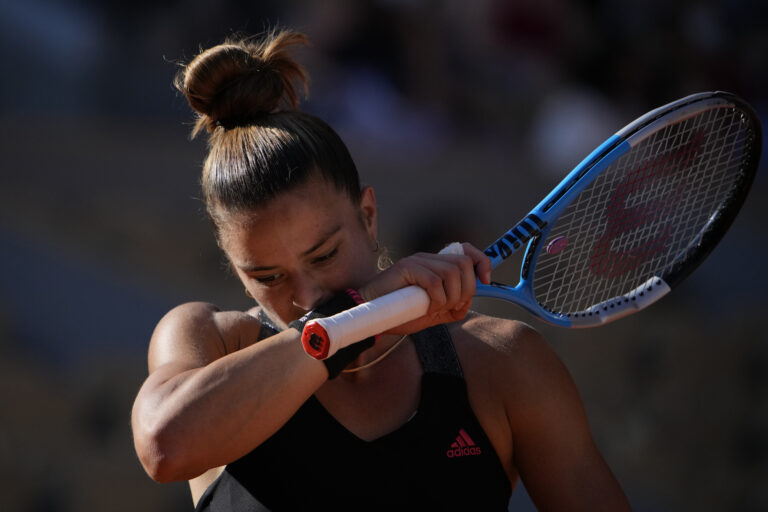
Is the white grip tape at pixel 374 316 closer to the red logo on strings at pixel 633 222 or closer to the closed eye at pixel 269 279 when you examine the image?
the closed eye at pixel 269 279

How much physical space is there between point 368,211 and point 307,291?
24 centimetres

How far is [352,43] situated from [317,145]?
7.47 feet

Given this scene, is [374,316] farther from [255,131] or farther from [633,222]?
[633,222]

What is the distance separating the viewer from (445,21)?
3.87 m

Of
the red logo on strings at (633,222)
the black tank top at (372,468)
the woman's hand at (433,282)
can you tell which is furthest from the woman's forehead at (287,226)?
the red logo on strings at (633,222)

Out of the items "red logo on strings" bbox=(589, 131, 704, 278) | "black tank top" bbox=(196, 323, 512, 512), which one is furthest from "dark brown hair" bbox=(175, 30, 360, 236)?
"red logo on strings" bbox=(589, 131, 704, 278)

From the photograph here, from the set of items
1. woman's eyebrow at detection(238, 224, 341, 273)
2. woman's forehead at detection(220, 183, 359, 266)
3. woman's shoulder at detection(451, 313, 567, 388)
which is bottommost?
woman's shoulder at detection(451, 313, 567, 388)

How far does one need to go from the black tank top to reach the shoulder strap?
5 centimetres

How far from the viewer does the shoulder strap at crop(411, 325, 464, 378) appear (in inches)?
59.4

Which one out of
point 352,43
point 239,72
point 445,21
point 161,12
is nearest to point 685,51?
point 445,21

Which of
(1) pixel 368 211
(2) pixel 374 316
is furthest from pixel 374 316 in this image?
(1) pixel 368 211

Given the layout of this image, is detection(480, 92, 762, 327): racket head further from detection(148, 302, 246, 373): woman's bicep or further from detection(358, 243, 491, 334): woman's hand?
detection(148, 302, 246, 373): woman's bicep

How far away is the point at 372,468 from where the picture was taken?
1.39 m

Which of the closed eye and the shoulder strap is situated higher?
the closed eye
